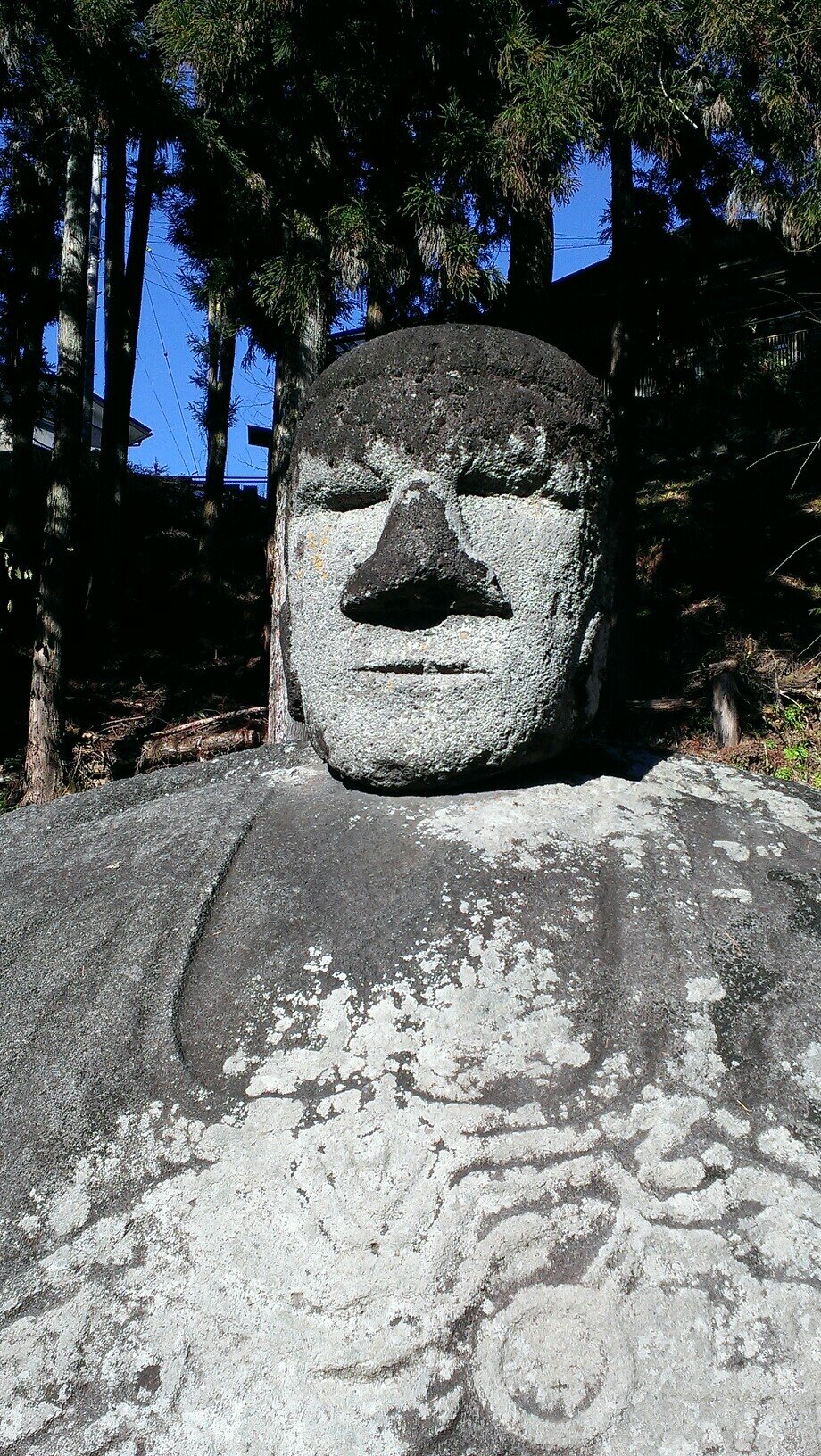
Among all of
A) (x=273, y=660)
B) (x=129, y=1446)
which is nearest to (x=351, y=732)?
(x=129, y=1446)

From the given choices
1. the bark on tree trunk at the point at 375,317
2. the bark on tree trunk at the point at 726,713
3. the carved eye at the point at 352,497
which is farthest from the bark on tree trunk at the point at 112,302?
the carved eye at the point at 352,497

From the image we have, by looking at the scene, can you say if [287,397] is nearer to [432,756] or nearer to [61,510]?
[61,510]

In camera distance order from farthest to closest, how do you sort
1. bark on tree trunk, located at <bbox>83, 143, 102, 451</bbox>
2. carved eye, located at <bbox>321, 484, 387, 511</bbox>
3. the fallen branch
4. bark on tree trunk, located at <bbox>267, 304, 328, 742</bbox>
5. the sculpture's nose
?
1. bark on tree trunk, located at <bbox>83, 143, 102, 451</bbox>
2. the fallen branch
3. bark on tree trunk, located at <bbox>267, 304, 328, 742</bbox>
4. carved eye, located at <bbox>321, 484, 387, 511</bbox>
5. the sculpture's nose

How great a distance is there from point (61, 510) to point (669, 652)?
13.4ft

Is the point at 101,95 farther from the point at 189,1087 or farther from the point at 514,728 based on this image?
the point at 189,1087

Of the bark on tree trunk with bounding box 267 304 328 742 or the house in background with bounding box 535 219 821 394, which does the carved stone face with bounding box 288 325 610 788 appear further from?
the house in background with bounding box 535 219 821 394

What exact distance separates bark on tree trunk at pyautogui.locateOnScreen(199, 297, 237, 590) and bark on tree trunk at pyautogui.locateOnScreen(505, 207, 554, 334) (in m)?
4.57

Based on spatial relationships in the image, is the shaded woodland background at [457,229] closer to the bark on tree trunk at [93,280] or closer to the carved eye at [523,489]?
the bark on tree trunk at [93,280]

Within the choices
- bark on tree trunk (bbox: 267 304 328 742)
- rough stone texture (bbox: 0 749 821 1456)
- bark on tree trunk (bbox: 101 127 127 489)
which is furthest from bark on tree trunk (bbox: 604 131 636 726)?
bark on tree trunk (bbox: 101 127 127 489)

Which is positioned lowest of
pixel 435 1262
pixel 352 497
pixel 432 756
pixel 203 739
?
pixel 203 739

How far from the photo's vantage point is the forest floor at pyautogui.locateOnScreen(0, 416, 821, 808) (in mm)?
5852

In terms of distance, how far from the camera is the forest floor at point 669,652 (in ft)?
19.2

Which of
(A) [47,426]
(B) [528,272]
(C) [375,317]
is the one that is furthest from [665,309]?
(A) [47,426]

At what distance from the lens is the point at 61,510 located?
6.71m
